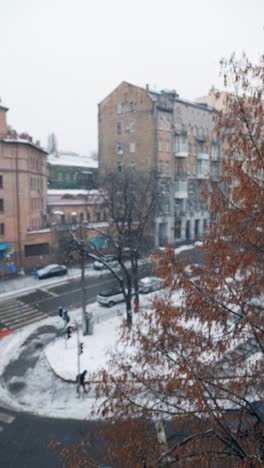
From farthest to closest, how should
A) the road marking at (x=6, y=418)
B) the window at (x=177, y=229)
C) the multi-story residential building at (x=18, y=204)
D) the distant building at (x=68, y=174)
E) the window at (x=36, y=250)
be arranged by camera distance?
the distant building at (x=68, y=174) < the window at (x=177, y=229) < the window at (x=36, y=250) < the multi-story residential building at (x=18, y=204) < the road marking at (x=6, y=418)

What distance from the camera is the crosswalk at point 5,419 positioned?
11144mm

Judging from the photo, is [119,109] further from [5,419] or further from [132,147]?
[5,419]

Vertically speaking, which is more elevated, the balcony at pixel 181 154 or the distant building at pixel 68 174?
the balcony at pixel 181 154

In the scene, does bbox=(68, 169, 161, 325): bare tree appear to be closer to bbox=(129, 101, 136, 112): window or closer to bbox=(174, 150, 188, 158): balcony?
bbox=(174, 150, 188, 158): balcony

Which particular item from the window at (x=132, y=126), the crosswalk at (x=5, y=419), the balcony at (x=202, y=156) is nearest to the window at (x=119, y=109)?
the window at (x=132, y=126)

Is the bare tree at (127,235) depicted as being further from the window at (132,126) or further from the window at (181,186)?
the window at (181,186)

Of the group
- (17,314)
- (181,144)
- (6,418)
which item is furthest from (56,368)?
(181,144)

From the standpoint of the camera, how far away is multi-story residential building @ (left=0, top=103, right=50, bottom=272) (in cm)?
2988

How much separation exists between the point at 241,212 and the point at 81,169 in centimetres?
5367

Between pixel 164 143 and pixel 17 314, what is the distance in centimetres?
2850

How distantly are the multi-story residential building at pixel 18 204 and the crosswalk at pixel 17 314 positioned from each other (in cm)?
710

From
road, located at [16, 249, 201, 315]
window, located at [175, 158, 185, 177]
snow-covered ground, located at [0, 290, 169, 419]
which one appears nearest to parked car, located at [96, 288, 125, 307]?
snow-covered ground, located at [0, 290, 169, 419]

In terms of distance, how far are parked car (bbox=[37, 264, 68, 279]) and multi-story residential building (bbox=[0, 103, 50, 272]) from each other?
8.46ft

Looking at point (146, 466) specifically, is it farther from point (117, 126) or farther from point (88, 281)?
point (117, 126)
